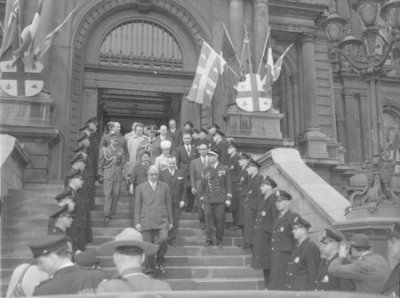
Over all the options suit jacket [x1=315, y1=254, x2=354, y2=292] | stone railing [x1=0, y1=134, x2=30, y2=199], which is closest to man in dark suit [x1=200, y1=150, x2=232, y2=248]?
suit jacket [x1=315, y1=254, x2=354, y2=292]

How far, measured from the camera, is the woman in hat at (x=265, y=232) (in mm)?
8258

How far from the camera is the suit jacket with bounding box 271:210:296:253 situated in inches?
291

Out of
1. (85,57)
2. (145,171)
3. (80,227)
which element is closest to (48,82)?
(85,57)

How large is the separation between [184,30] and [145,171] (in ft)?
25.7

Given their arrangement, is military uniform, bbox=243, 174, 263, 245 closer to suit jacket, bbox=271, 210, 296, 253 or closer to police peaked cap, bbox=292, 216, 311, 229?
suit jacket, bbox=271, 210, 296, 253

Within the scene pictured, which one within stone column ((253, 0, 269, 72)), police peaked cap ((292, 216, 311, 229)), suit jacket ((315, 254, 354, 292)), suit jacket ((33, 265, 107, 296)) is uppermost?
stone column ((253, 0, 269, 72))

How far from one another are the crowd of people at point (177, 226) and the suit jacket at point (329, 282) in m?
0.01

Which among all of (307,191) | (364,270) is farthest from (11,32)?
(364,270)

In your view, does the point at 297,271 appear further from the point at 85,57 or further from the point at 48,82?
the point at 85,57

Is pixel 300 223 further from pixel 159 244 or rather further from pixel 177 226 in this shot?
pixel 177 226

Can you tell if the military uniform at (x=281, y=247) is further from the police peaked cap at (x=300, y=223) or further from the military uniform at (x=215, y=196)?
the military uniform at (x=215, y=196)

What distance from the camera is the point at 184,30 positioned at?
55.4 feet

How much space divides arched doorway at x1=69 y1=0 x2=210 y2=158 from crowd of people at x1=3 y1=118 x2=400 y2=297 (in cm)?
317

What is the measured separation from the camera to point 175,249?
362 inches
